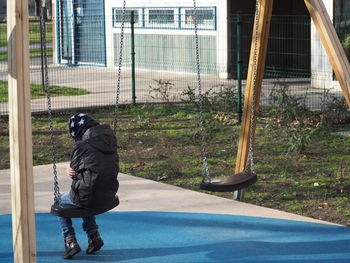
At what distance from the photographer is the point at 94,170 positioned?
21.3ft

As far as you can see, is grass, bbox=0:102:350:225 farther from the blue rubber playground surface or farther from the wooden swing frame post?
the wooden swing frame post

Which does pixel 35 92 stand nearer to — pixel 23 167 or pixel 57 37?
pixel 57 37

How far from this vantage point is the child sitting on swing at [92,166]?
21.3 feet

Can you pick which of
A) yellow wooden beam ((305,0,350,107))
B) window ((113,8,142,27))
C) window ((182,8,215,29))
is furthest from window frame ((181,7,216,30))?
yellow wooden beam ((305,0,350,107))

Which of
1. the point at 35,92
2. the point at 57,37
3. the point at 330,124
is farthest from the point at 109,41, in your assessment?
the point at 330,124

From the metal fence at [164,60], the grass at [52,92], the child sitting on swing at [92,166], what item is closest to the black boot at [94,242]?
the child sitting on swing at [92,166]

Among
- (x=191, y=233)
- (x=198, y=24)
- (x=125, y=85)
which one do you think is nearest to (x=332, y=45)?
(x=191, y=233)

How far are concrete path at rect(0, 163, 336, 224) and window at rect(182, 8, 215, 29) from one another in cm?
1107

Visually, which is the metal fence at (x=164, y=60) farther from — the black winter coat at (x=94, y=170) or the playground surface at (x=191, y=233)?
the black winter coat at (x=94, y=170)

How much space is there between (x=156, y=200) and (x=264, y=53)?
2047 millimetres

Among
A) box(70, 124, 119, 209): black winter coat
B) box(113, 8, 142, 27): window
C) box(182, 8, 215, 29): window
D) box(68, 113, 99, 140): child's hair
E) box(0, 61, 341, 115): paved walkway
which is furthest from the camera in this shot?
box(113, 8, 142, 27): window

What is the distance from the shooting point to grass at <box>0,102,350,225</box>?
8.80 metres

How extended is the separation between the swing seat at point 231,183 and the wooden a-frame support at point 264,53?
643 mm

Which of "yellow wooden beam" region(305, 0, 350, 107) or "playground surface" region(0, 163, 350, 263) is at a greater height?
"yellow wooden beam" region(305, 0, 350, 107)
